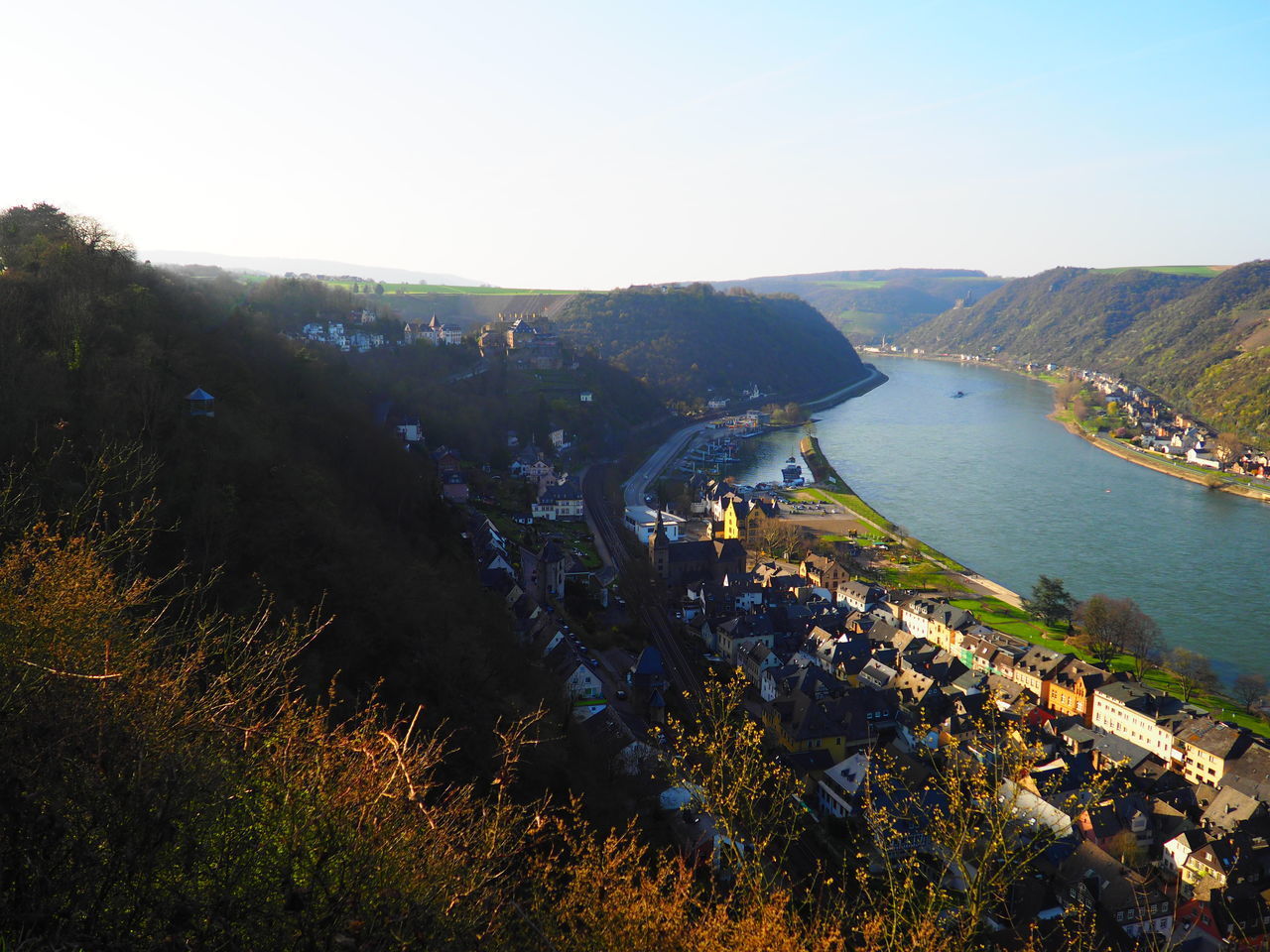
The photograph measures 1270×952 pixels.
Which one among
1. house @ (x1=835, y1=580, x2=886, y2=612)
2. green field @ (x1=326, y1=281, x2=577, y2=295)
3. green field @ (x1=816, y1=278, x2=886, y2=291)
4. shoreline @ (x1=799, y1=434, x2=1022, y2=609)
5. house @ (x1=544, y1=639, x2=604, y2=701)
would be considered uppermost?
green field @ (x1=816, y1=278, x2=886, y2=291)

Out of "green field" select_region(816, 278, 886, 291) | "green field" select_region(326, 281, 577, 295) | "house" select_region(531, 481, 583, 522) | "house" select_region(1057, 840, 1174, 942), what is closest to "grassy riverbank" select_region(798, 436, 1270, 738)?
"house" select_region(1057, 840, 1174, 942)

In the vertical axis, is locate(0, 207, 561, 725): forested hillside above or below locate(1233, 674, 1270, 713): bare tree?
above

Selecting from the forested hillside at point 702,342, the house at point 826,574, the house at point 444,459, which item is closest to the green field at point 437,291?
the forested hillside at point 702,342

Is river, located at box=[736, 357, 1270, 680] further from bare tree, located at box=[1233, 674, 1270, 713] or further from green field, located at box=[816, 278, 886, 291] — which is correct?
green field, located at box=[816, 278, 886, 291]

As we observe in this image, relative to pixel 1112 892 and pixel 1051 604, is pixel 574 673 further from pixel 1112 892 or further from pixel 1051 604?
pixel 1051 604

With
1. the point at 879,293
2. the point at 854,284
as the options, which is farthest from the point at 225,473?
the point at 854,284

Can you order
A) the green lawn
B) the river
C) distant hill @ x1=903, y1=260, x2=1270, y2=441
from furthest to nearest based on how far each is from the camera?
distant hill @ x1=903, y1=260, x2=1270, y2=441 < the river < the green lawn
